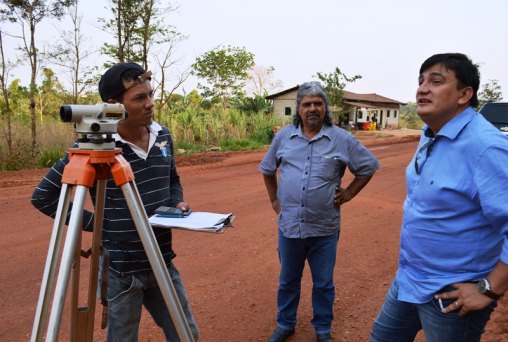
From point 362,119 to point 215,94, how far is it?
1359cm

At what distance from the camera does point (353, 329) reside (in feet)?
10.1

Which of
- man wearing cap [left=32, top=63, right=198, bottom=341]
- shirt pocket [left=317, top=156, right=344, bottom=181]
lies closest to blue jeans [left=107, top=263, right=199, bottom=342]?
man wearing cap [left=32, top=63, right=198, bottom=341]

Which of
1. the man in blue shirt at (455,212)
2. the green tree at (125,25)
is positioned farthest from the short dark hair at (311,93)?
the green tree at (125,25)

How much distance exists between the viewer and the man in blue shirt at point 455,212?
1.47 metres

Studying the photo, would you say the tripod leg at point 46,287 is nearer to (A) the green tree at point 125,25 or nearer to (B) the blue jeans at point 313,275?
(B) the blue jeans at point 313,275

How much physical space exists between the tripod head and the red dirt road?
79.1 inches

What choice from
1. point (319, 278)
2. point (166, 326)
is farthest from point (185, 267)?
point (166, 326)

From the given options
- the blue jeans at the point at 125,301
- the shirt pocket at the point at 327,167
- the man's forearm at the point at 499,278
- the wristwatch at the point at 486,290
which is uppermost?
the shirt pocket at the point at 327,167

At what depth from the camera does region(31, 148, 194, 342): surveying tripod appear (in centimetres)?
123

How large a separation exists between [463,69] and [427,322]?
1038mm

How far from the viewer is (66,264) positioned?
123 cm

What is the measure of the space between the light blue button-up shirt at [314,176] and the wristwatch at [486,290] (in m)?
1.27

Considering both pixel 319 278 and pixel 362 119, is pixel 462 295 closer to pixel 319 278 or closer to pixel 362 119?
pixel 319 278

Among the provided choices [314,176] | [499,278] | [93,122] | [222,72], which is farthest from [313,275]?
[222,72]
